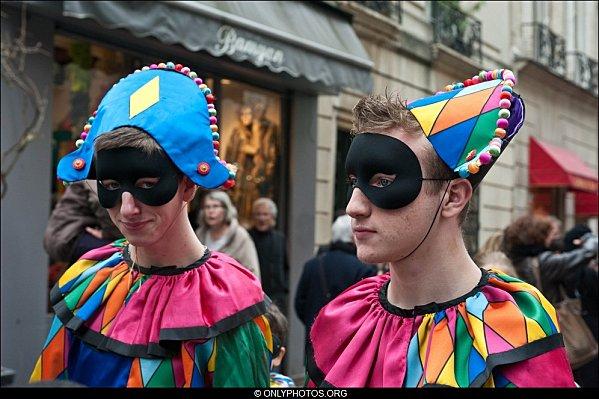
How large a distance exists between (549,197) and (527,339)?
47.2 feet

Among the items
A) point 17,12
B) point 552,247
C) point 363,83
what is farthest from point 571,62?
point 17,12

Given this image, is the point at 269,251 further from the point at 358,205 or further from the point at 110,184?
the point at 358,205

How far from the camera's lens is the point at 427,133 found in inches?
91.4

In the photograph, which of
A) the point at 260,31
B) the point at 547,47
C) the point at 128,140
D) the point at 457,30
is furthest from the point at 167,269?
the point at 547,47

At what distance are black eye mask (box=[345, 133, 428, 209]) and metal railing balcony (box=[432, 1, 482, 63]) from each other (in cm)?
766

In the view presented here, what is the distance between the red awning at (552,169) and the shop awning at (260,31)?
5.40 meters

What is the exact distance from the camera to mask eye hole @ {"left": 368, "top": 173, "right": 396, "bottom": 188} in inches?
91.2

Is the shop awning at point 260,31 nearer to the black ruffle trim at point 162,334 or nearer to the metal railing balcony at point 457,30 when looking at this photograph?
the metal railing balcony at point 457,30

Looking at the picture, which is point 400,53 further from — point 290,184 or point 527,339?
point 527,339

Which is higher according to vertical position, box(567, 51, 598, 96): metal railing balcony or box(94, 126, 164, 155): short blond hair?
box(567, 51, 598, 96): metal railing balcony

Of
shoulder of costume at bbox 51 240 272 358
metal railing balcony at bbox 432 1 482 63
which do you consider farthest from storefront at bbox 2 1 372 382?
shoulder of costume at bbox 51 240 272 358

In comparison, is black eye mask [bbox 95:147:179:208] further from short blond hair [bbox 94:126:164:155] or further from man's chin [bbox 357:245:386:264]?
man's chin [bbox 357:245:386:264]

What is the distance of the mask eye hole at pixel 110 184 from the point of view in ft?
9.06

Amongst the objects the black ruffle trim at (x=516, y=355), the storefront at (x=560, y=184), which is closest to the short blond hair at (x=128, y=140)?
the black ruffle trim at (x=516, y=355)
